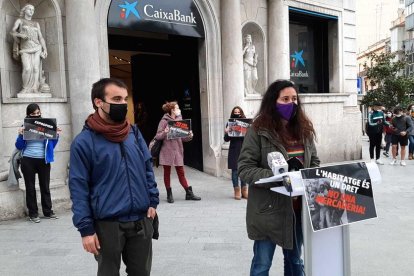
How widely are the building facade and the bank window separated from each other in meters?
0.03

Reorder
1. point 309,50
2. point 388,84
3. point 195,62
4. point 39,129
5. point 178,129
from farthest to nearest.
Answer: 1. point 388,84
2. point 309,50
3. point 195,62
4. point 178,129
5. point 39,129

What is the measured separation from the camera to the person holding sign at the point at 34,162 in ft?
21.4

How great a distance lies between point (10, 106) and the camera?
23.6 ft

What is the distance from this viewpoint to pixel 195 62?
1092 cm

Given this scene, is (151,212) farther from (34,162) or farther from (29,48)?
(29,48)

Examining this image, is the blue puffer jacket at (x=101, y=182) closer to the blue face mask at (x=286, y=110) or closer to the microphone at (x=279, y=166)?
the microphone at (x=279, y=166)

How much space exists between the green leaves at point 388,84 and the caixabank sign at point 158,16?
15.7m

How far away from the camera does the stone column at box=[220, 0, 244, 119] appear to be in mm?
10391

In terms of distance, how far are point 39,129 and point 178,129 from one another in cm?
244

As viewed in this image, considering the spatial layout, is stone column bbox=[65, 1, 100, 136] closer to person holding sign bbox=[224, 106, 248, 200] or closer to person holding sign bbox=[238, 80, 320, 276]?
person holding sign bbox=[224, 106, 248, 200]

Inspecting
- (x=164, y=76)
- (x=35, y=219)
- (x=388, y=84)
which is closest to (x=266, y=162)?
(x=35, y=219)

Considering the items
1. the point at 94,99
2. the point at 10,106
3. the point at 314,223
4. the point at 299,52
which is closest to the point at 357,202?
the point at 314,223

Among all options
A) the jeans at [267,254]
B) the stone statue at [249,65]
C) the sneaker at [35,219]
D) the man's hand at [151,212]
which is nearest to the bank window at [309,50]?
the stone statue at [249,65]

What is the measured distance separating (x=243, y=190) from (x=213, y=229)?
2.23 meters
